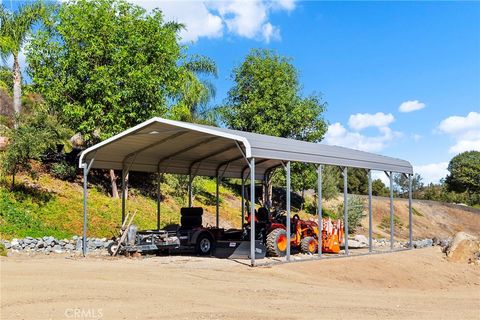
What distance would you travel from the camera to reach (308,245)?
56.3 feet

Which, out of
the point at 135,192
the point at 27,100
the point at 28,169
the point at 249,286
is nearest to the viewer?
the point at 249,286

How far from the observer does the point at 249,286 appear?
36.4 feet

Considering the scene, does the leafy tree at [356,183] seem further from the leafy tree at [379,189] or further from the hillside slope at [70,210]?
the hillside slope at [70,210]

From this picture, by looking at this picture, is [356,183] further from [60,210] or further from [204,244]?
[204,244]

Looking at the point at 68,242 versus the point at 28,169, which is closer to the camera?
the point at 68,242

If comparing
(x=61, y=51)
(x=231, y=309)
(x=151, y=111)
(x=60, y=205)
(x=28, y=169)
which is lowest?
(x=231, y=309)

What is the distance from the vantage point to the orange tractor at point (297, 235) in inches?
622

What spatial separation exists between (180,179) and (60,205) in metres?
8.90

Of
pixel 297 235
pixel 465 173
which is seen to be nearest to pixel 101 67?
pixel 297 235

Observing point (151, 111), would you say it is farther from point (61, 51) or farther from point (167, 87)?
point (61, 51)

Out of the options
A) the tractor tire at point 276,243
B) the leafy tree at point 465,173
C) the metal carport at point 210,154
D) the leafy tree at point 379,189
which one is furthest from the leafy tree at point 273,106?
the leafy tree at point 465,173

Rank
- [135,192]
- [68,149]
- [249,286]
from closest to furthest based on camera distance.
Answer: [249,286] < [68,149] < [135,192]

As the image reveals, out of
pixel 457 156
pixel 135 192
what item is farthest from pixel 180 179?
pixel 457 156

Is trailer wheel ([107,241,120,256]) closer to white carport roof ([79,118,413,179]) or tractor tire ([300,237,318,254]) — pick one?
white carport roof ([79,118,413,179])
